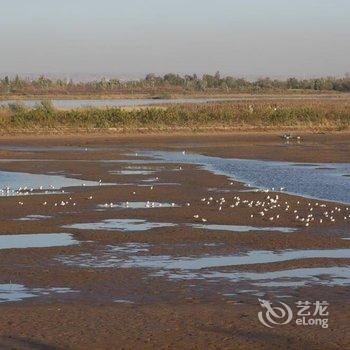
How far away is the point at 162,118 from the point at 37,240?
37291 millimetres

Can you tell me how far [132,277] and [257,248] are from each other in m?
3.30

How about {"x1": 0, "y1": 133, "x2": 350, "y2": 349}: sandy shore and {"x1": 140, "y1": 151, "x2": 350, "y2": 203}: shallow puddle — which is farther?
{"x1": 140, "y1": 151, "x2": 350, "y2": 203}: shallow puddle

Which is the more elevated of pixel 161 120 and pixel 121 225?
pixel 121 225

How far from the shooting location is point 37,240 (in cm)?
1777

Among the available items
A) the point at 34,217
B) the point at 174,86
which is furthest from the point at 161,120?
the point at 174,86

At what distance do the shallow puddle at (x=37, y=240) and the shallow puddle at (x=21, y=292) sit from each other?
3.44 meters

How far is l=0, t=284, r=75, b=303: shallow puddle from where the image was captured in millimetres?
12797

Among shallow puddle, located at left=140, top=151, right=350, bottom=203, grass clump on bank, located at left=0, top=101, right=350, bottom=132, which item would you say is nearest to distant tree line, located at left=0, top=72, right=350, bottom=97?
grass clump on bank, located at left=0, top=101, right=350, bottom=132

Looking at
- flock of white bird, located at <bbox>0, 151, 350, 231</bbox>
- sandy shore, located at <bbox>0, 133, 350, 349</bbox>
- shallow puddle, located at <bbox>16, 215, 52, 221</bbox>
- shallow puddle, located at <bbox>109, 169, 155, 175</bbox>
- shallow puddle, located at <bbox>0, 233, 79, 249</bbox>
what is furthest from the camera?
shallow puddle, located at <bbox>109, 169, 155, 175</bbox>

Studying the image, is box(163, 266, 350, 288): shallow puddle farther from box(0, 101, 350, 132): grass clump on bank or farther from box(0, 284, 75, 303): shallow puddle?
box(0, 101, 350, 132): grass clump on bank

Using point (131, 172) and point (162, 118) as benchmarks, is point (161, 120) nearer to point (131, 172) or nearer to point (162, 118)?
point (162, 118)

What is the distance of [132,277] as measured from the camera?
14125 mm

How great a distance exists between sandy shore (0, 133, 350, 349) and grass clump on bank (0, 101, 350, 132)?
2256cm

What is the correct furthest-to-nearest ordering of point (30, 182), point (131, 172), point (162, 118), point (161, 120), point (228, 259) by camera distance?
point (162, 118) < point (161, 120) < point (131, 172) < point (30, 182) < point (228, 259)
